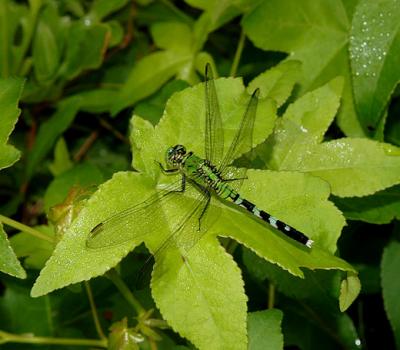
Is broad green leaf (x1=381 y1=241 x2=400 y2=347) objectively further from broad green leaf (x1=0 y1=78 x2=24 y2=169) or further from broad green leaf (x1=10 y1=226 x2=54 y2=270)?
broad green leaf (x1=0 y1=78 x2=24 y2=169)

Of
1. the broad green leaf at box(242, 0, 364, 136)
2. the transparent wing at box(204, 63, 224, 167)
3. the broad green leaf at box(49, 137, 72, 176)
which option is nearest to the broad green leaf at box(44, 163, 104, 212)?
the broad green leaf at box(49, 137, 72, 176)

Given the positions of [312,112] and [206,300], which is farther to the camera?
[312,112]

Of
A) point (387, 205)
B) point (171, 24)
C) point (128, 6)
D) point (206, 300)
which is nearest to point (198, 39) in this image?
point (171, 24)

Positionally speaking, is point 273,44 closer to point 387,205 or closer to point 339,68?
point 339,68

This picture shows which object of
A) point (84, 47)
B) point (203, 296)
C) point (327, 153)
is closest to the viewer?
point (203, 296)

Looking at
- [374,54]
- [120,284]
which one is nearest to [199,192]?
[120,284]

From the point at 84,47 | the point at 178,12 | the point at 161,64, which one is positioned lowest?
the point at 84,47

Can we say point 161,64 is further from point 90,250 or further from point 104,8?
point 90,250
